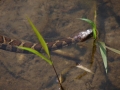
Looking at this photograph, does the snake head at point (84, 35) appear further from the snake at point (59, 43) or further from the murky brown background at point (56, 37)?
the murky brown background at point (56, 37)

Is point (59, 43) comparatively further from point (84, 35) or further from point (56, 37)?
point (84, 35)

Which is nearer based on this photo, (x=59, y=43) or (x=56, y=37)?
(x=59, y=43)

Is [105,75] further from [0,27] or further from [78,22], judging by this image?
[0,27]

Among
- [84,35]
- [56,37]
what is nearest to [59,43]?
[56,37]

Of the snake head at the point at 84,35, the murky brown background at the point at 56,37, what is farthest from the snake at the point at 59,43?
the murky brown background at the point at 56,37

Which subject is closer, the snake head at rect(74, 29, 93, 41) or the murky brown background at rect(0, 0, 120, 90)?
the murky brown background at rect(0, 0, 120, 90)

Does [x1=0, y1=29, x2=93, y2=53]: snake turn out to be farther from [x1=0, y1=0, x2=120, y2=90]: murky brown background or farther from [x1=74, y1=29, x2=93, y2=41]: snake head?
[x1=0, y1=0, x2=120, y2=90]: murky brown background

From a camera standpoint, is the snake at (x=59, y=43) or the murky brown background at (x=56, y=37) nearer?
the murky brown background at (x=56, y=37)

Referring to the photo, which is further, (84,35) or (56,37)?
(56,37)

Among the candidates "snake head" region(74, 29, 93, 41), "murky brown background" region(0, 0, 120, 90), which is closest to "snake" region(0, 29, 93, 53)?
"snake head" region(74, 29, 93, 41)
